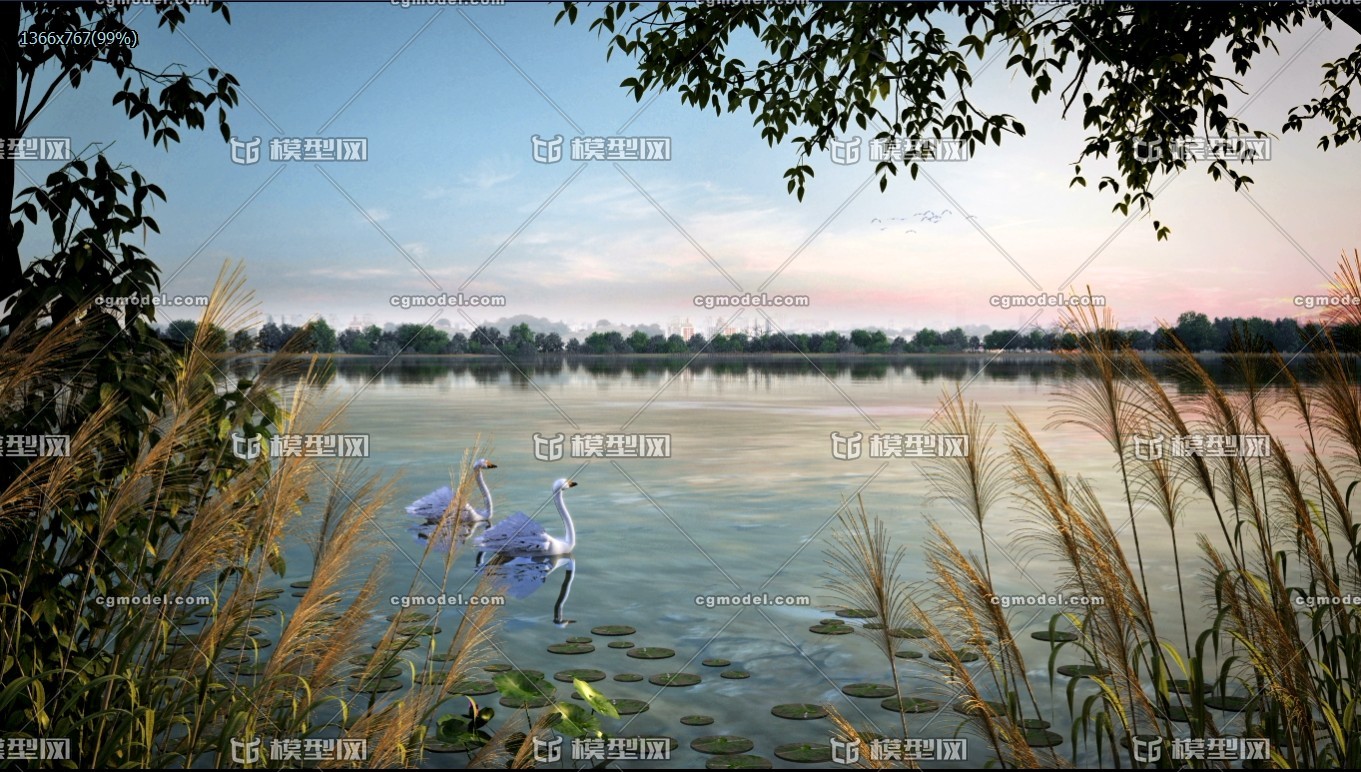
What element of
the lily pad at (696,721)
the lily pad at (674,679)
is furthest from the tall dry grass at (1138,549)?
the lily pad at (674,679)

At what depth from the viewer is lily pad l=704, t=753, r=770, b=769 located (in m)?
3.08

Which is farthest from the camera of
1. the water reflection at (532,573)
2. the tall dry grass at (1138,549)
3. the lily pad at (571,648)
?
the water reflection at (532,573)

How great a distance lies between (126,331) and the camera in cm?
307

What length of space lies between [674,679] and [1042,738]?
4.83 ft

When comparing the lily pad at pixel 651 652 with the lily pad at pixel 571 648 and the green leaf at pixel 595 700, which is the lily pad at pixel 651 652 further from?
the green leaf at pixel 595 700

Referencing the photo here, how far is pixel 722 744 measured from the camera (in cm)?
328

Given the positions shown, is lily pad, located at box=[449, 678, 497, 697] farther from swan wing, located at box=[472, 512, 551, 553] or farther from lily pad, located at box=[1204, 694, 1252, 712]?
lily pad, located at box=[1204, 694, 1252, 712]

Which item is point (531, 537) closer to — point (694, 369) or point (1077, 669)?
point (1077, 669)

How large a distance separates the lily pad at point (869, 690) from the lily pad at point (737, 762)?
75 centimetres

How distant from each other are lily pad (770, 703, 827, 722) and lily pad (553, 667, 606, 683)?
77 cm

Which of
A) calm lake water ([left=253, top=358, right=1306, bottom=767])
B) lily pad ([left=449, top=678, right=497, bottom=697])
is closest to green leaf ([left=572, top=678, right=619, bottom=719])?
lily pad ([left=449, top=678, right=497, bottom=697])

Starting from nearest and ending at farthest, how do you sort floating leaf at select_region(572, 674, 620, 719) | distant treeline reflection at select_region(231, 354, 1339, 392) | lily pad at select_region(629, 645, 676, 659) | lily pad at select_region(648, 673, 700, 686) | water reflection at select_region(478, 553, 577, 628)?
floating leaf at select_region(572, 674, 620, 719) → lily pad at select_region(648, 673, 700, 686) → lily pad at select_region(629, 645, 676, 659) → water reflection at select_region(478, 553, 577, 628) → distant treeline reflection at select_region(231, 354, 1339, 392)

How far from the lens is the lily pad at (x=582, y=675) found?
154 inches

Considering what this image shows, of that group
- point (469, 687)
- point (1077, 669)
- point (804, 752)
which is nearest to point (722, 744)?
point (804, 752)
